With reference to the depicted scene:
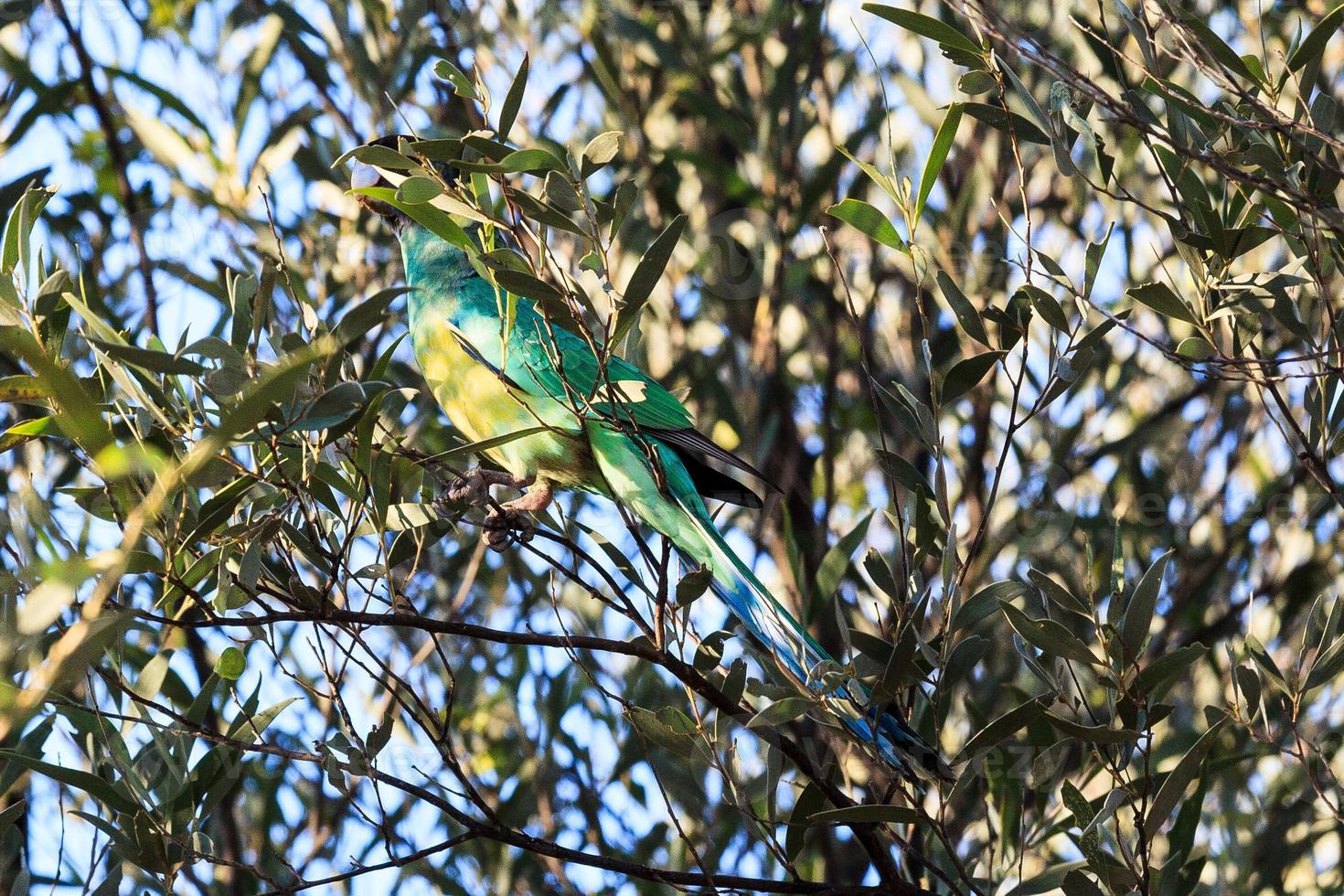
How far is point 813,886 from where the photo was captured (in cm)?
219

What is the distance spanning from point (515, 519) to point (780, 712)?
121 cm

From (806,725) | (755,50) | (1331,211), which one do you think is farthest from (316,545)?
(755,50)

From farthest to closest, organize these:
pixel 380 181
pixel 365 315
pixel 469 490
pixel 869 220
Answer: pixel 380 181 → pixel 469 490 → pixel 869 220 → pixel 365 315

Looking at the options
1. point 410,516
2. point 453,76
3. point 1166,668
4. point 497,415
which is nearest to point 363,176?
point 497,415

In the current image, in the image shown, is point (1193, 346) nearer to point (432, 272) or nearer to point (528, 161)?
point (528, 161)

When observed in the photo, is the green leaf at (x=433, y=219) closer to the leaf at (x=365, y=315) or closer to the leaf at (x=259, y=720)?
the leaf at (x=365, y=315)

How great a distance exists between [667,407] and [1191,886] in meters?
1.47

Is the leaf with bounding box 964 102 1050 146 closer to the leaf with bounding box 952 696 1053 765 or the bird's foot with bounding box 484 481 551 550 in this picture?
the leaf with bounding box 952 696 1053 765

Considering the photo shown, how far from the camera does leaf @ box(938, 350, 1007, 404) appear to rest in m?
2.22

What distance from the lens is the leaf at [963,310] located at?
2178 mm

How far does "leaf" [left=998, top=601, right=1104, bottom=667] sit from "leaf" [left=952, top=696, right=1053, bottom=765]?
3.5 inches

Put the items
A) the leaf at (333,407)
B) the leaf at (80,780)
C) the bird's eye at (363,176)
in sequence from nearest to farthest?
the leaf at (333,407)
the leaf at (80,780)
the bird's eye at (363,176)

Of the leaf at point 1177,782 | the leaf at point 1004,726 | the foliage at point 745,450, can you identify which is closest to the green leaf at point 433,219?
the foliage at point 745,450

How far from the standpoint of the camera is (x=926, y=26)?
6.70ft
